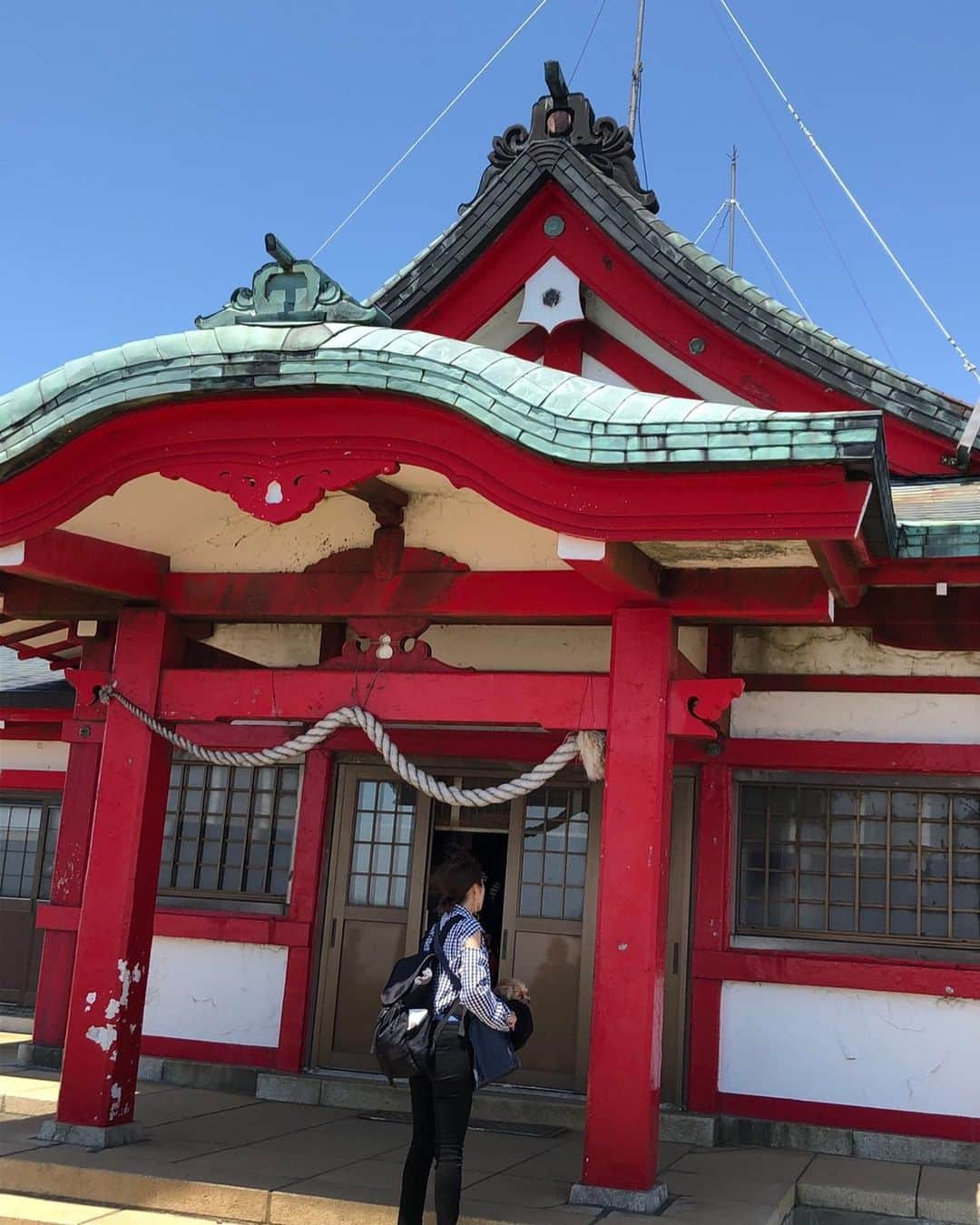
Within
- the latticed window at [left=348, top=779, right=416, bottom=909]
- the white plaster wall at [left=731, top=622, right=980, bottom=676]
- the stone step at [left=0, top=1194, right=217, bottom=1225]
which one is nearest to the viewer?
the stone step at [left=0, top=1194, right=217, bottom=1225]

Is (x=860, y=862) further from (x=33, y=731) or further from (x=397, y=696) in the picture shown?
(x=33, y=731)

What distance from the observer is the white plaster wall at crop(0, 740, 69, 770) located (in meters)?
11.1

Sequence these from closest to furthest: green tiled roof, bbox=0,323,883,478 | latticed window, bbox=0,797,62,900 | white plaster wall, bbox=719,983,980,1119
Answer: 1. green tiled roof, bbox=0,323,883,478
2. white plaster wall, bbox=719,983,980,1119
3. latticed window, bbox=0,797,62,900

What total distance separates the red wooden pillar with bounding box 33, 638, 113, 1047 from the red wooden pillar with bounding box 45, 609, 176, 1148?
6.94ft

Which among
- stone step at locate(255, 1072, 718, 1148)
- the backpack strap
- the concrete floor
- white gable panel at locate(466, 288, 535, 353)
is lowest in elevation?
the concrete floor

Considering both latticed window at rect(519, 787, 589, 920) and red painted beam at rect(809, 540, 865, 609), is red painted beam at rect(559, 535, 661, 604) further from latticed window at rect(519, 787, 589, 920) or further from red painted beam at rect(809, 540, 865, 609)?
latticed window at rect(519, 787, 589, 920)

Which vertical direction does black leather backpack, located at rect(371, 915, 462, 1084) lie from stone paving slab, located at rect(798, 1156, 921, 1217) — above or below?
above

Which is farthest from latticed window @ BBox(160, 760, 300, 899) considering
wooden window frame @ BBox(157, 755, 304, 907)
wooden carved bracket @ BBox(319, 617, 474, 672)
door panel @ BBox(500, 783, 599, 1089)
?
wooden carved bracket @ BBox(319, 617, 474, 672)

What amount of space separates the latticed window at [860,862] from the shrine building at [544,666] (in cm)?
2

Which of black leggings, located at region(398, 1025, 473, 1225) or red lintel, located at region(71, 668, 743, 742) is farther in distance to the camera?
red lintel, located at region(71, 668, 743, 742)

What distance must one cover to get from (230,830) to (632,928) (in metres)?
4.09

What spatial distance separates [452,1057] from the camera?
16.2 feet

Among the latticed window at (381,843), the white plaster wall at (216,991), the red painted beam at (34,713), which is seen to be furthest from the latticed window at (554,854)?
the red painted beam at (34,713)

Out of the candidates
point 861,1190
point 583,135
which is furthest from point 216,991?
point 583,135
